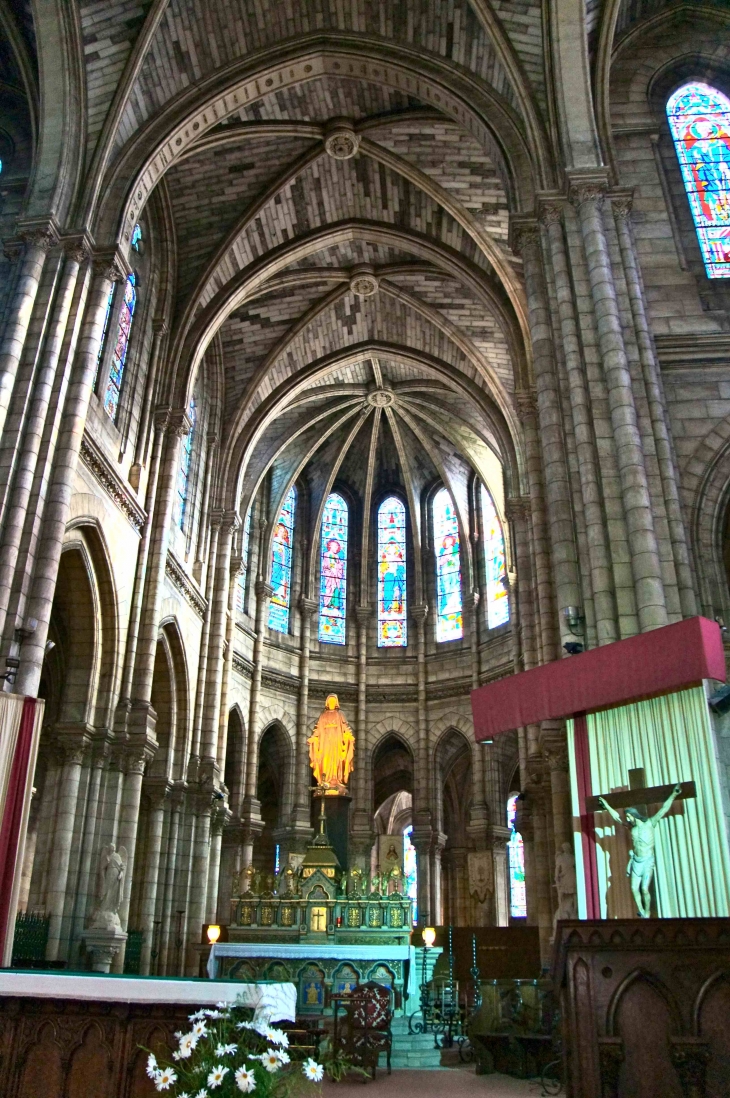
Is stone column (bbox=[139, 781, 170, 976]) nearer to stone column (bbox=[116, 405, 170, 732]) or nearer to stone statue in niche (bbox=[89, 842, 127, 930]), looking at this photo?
stone statue in niche (bbox=[89, 842, 127, 930])

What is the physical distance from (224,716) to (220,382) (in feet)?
29.8

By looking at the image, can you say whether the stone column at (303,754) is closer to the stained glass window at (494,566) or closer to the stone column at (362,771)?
the stone column at (362,771)

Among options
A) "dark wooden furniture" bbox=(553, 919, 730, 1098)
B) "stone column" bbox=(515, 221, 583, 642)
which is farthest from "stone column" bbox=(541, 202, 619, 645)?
"dark wooden furniture" bbox=(553, 919, 730, 1098)

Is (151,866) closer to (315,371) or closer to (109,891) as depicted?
(109,891)

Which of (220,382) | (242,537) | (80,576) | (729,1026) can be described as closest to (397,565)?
(242,537)

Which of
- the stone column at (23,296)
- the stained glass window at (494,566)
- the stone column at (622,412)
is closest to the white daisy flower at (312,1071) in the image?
the stone column at (622,412)

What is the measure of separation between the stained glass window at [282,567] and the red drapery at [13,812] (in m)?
17.9

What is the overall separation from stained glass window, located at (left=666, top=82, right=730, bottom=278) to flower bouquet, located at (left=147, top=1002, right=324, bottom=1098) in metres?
14.1

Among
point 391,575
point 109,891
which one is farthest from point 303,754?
point 109,891

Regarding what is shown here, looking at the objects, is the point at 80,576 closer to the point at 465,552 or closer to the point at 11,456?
the point at 11,456

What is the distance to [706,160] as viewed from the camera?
16750mm

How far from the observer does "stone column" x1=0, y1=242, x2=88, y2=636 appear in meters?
13.1

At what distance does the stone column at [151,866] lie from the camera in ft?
61.7

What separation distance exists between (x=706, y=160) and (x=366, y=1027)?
1490cm
